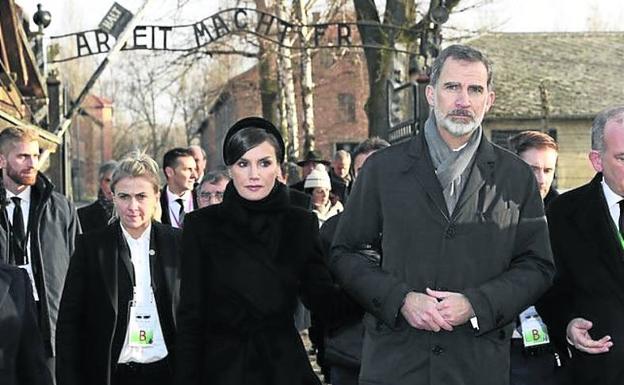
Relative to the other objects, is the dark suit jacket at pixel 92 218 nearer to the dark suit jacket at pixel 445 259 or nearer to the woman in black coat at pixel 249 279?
the woman in black coat at pixel 249 279

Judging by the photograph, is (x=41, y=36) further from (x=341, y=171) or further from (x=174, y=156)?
(x=174, y=156)

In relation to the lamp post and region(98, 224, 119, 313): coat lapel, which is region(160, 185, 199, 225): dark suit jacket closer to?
region(98, 224, 119, 313): coat lapel

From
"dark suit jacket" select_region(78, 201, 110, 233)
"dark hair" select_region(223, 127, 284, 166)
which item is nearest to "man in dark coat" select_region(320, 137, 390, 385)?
"dark hair" select_region(223, 127, 284, 166)

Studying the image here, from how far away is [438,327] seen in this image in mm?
3791

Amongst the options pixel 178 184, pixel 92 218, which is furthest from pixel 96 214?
pixel 178 184

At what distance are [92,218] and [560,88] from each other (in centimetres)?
3360

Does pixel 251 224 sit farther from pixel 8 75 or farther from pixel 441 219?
A: pixel 8 75

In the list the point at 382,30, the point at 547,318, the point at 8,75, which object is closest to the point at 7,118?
the point at 8,75

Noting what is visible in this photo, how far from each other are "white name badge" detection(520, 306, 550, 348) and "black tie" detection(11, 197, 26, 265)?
3.59 meters

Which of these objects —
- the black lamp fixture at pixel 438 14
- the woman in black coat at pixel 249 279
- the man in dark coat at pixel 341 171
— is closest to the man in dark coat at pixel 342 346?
the woman in black coat at pixel 249 279

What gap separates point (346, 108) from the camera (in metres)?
58.6

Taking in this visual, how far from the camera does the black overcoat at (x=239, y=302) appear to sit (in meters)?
4.48

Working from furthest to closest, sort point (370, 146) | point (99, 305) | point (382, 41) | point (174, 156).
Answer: point (382, 41) < point (174, 156) < point (370, 146) < point (99, 305)

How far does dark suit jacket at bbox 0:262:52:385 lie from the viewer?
4.26 meters
